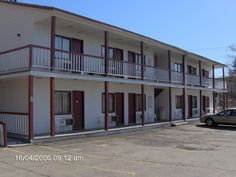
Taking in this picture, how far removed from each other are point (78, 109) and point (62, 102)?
1.26m

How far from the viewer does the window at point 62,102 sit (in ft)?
59.8

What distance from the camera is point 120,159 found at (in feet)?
37.7

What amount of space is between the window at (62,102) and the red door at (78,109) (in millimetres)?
443

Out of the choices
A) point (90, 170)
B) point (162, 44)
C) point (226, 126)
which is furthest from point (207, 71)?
point (90, 170)

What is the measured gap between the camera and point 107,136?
59.4 ft

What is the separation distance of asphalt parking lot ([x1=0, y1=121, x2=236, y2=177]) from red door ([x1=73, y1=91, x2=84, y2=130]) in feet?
9.38

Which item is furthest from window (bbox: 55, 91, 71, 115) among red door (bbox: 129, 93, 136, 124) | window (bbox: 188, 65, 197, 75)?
window (bbox: 188, 65, 197, 75)

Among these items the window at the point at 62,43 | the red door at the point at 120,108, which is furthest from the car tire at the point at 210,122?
the window at the point at 62,43

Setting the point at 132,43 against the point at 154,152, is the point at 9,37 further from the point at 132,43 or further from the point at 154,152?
the point at 154,152

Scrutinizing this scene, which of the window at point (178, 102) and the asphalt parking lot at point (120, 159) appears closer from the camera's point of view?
the asphalt parking lot at point (120, 159)

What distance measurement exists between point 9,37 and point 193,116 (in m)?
20.0

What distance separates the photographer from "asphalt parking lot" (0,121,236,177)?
9336 mm

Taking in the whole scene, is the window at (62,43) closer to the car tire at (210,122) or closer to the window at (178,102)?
the car tire at (210,122)

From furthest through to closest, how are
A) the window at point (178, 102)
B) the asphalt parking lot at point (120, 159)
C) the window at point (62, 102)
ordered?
1. the window at point (178, 102)
2. the window at point (62, 102)
3. the asphalt parking lot at point (120, 159)
